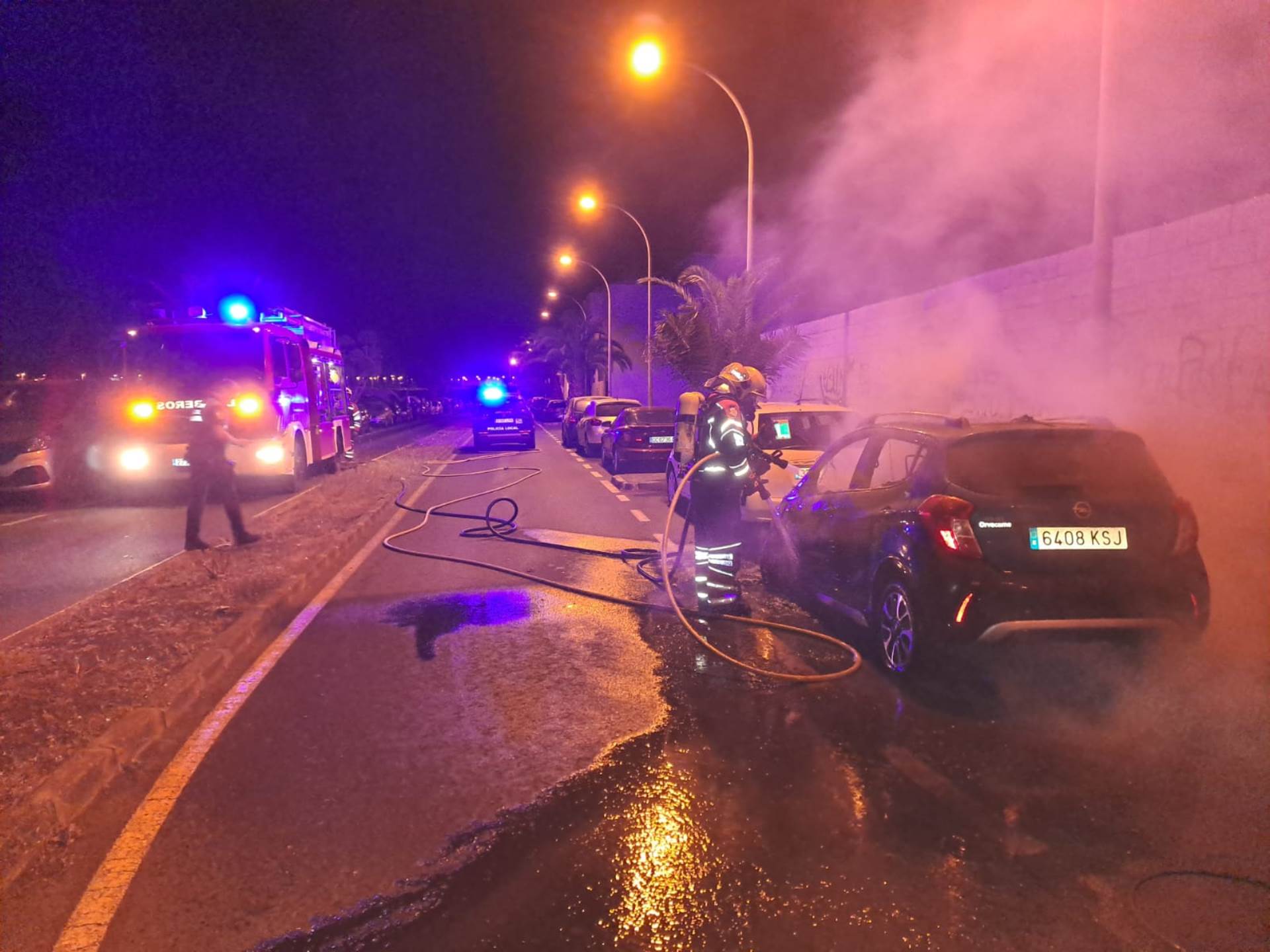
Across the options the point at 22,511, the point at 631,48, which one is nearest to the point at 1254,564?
the point at 631,48

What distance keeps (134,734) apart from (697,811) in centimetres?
263

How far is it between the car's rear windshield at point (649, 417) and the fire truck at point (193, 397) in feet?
20.8

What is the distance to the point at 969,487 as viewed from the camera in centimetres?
462

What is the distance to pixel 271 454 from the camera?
47.4ft

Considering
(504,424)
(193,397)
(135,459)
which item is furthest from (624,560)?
(504,424)

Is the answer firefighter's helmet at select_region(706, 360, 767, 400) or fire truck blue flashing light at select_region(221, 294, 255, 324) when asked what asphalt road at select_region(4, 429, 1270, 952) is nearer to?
firefighter's helmet at select_region(706, 360, 767, 400)

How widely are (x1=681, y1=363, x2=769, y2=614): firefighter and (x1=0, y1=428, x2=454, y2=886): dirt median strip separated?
3258 mm

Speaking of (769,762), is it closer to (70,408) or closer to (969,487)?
(969,487)

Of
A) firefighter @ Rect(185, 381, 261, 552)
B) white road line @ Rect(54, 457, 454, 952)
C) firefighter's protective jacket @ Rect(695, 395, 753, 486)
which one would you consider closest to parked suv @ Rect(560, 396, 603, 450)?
firefighter @ Rect(185, 381, 261, 552)

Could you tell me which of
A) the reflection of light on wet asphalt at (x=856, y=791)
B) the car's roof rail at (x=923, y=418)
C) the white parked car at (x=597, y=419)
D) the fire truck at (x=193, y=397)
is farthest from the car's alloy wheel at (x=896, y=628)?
the white parked car at (x=597, y=419)

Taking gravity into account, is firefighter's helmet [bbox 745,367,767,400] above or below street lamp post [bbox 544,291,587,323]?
below

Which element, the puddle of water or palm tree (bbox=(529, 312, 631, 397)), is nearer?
the puddle of water

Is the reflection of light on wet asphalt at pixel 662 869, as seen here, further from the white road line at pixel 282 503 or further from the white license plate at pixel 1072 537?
the white road line at pixel 282 503

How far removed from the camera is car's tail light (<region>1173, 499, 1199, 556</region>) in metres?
4.55
